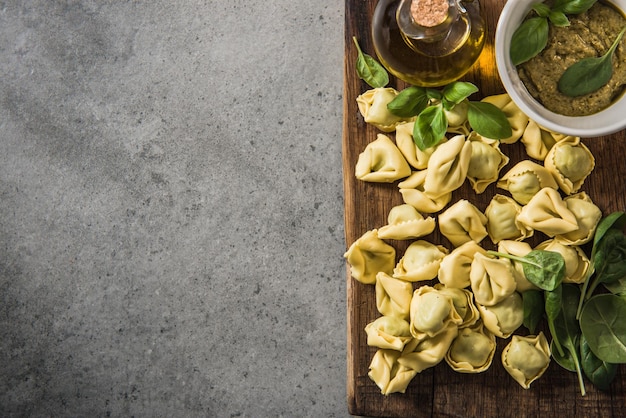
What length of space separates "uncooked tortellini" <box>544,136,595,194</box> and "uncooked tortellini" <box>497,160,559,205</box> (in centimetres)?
2

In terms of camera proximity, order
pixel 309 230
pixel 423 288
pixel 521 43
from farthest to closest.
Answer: pixel 309 230 → pixel 423 288 → pixel 521 43

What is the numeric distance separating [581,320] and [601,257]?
0.11 m

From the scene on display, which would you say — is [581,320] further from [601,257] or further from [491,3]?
[491,3]

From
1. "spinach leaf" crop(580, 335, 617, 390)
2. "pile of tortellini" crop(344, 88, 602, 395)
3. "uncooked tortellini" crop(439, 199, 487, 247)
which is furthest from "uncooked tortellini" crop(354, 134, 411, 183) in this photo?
"spinach leaf" crop(580, 335, 617, 390)

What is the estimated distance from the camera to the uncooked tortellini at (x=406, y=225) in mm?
1076

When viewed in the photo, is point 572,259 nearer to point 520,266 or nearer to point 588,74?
point 520,266

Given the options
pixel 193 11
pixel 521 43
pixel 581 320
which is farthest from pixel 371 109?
pixel 193 11

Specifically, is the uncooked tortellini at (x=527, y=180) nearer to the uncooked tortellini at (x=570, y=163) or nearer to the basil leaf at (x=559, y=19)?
the uncooked tortellini at (x=570, y=163)

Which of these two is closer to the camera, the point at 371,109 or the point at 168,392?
the point at 371,109

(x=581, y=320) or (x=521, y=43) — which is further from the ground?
(x=521, y=43)

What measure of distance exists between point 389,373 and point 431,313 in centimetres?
14

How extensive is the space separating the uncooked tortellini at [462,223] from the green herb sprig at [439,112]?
120mm

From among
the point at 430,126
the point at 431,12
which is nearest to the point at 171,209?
the point at 430,126

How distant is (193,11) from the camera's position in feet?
4.85
